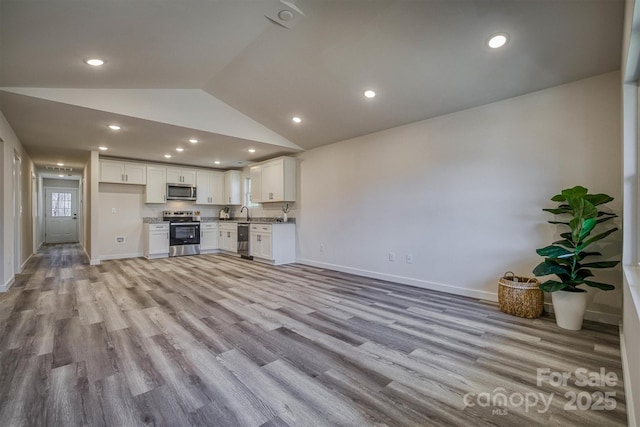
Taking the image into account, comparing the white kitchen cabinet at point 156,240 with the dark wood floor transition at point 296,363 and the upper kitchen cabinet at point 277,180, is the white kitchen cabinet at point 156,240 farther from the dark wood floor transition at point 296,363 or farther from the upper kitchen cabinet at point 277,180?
the dark wood floor transition at point 296,363

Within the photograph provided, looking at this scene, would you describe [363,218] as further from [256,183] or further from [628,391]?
[628,391]

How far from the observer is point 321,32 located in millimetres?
2836

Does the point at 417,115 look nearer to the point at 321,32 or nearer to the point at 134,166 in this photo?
the point at 321,32

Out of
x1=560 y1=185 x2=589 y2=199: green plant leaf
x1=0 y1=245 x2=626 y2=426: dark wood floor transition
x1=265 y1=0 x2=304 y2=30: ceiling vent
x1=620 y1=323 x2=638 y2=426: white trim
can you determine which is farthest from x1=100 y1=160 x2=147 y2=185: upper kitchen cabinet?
x1=620 y1=323 x2=638 y2=426: white trim

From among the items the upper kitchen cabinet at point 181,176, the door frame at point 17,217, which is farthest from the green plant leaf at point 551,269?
the upper kitchen cabinet at point 181,176

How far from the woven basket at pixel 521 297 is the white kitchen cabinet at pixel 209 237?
6742 millimetres

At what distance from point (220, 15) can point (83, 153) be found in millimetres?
5542

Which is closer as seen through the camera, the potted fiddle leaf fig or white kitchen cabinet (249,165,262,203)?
the potted fiddle leaf fig

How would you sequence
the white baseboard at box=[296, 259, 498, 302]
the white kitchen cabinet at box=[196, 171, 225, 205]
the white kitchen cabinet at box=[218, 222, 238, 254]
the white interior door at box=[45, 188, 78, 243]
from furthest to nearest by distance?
the white interior door at box=[45, 188, 78, 243], the white kitchen cabinet at box=[196, 171, 225, 205], the white kitchen cabinet at box=[218, 222, 238, 254], the white baseboard at box=[296, 259, 498, 302]

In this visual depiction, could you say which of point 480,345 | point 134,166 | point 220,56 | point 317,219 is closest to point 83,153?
point 134,166

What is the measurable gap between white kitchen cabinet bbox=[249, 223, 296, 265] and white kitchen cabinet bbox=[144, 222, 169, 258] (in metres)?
2.35

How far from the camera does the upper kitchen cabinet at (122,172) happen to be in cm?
645

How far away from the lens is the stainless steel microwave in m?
7.25

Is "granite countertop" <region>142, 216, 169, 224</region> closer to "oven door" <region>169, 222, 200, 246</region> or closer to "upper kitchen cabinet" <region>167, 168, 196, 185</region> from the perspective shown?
"oven door" <region>169, 222, 200, 246</region>
